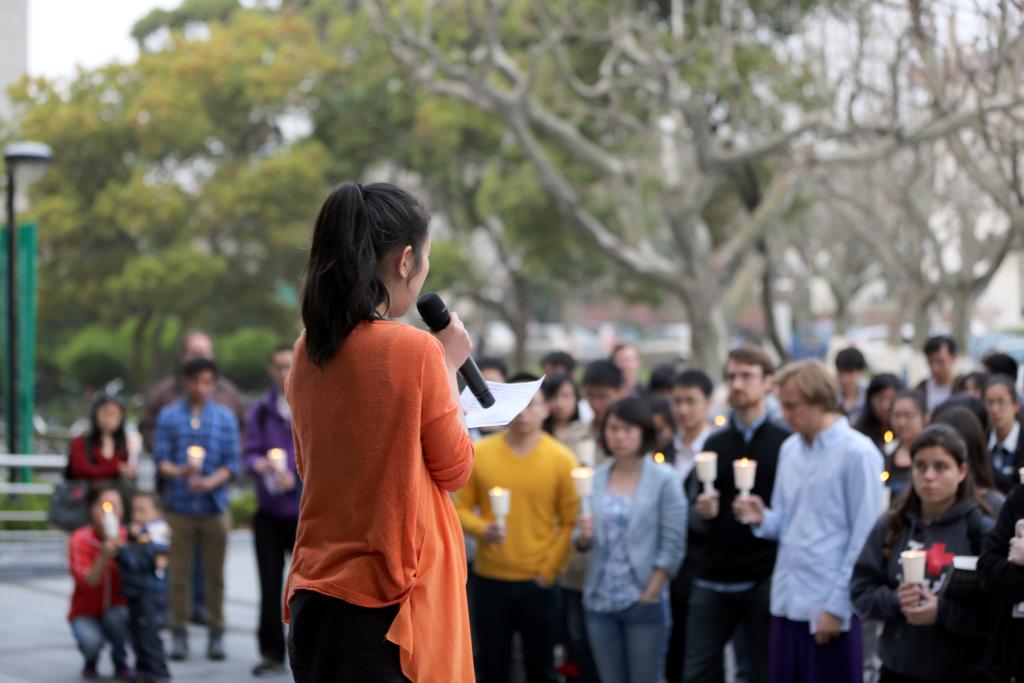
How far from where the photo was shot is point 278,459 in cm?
872

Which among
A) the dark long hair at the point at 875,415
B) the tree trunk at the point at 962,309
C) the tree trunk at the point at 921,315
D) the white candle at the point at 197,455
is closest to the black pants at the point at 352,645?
the white candle at the point at 197,455

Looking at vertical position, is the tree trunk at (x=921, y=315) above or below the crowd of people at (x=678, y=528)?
above

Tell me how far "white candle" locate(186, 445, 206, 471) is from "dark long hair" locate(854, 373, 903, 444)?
14.3ft

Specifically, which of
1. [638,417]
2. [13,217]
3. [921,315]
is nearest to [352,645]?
[638,417]

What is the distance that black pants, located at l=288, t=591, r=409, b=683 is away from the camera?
3.37 m

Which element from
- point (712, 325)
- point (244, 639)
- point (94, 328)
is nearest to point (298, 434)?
point (244, 639)

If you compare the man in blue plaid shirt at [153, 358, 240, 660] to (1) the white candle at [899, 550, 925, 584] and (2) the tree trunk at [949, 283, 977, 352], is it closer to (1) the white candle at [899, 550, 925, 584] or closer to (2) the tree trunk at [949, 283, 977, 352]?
(1) the white candle at [899, 550, 925, 584]

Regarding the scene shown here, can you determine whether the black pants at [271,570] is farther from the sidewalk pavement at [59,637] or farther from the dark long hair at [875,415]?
the dark long hair at [875,415]

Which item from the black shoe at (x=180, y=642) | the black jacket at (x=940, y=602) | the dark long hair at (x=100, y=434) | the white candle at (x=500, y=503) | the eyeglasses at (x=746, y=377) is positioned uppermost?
the eyeglasses at (x=746, y=377)

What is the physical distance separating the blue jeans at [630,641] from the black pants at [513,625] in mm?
427

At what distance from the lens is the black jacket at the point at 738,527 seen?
6.80m

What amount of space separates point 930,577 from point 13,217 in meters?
10.3

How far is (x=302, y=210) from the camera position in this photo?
24.8 meters

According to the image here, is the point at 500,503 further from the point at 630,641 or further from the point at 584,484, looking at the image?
the point at 630,641
